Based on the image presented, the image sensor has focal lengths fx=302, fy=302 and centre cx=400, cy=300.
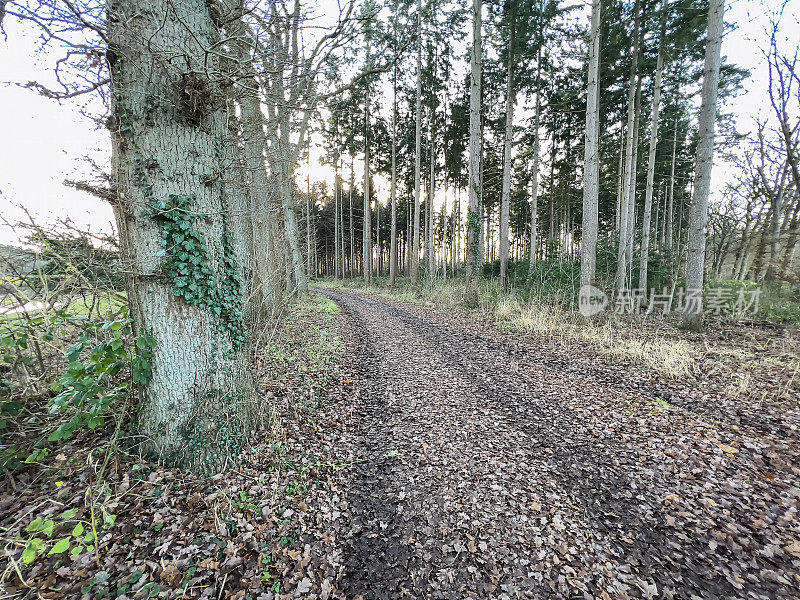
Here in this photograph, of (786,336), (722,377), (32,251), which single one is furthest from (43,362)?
(786,336)

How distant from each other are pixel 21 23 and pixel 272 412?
426cm

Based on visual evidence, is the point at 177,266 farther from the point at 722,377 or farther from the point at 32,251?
the point at 722,377

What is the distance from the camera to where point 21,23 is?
2.46 metres

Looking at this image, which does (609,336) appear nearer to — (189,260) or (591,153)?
(591,153)

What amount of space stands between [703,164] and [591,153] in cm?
253

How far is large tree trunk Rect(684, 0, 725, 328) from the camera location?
23.6 ft

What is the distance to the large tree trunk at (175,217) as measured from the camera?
2.81m

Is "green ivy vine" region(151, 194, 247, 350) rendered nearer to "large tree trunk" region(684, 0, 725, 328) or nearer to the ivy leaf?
the ivy leaf

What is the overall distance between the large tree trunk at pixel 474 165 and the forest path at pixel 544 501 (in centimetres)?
668

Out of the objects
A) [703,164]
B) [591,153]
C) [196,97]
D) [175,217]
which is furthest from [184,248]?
[703,164]

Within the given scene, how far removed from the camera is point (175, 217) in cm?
292

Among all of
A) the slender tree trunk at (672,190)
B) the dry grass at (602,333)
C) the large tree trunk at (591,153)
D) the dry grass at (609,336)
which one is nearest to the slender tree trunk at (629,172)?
the slender tree trunk at (672,190)

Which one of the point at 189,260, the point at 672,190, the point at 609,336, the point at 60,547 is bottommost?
the point at 60,547

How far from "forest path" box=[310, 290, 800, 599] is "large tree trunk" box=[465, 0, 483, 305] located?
668 centimetres
